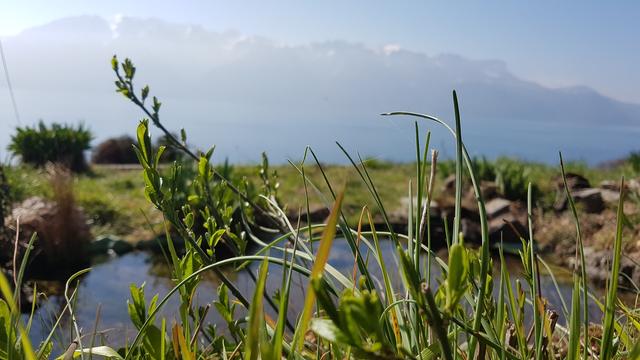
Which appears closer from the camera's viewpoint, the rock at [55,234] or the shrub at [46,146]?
the rock at [55,234]

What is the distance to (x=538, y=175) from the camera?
293 inches

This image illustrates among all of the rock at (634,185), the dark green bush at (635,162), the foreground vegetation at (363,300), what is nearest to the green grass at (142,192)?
the dark green bush at (635,162)

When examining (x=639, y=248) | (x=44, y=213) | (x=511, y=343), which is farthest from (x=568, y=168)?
(x=511, y=343)

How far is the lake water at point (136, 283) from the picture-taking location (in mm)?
3029

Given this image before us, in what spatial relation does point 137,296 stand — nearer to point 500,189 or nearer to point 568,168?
point 500,189

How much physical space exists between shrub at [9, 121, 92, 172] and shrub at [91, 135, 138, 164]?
11.4 feet

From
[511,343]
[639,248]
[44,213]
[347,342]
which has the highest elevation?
[347,342]

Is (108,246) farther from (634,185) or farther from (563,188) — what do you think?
(634,185)

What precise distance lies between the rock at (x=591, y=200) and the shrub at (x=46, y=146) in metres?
7.31

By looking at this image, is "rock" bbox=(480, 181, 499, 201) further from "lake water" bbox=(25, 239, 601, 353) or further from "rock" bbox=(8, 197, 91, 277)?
"rock" bbox=(8, 197, 91, 277)

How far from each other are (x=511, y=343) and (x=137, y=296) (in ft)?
2.17

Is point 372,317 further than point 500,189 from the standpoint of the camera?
No

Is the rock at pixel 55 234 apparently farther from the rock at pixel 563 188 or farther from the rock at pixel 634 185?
the rock at pixel 634 185

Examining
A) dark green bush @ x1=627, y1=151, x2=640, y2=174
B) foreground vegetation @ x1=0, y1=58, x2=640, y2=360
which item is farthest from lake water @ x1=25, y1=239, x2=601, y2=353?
dark green bush @ x1=627, y1=151, x2=640, y2=174
